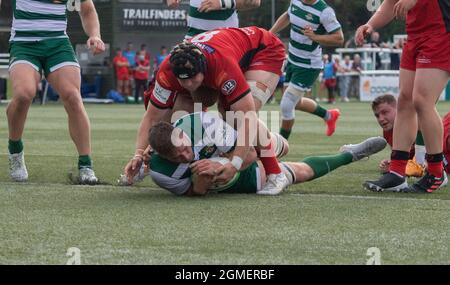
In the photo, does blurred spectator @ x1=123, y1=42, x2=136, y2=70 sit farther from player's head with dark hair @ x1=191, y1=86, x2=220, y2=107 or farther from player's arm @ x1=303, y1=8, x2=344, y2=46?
player's head with dark hair @ x1=191, y1=86, x2=220, y2=107

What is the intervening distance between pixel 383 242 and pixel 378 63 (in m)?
34.1

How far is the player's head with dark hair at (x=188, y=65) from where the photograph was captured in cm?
696

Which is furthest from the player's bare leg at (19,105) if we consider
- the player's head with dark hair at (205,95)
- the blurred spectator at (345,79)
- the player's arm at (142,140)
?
the blurred spectator at (345,79)

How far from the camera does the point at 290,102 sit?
12844 mm

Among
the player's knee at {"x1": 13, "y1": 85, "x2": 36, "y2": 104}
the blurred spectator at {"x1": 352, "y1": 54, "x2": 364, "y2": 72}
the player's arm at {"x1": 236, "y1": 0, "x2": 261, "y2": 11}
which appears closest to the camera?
the player's knee at {"x1": 13, "y1": 85, "x2": 36, "y2": 104}

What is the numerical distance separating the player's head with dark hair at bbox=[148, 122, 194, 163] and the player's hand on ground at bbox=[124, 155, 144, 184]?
0.65m

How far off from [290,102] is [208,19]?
3812 mm

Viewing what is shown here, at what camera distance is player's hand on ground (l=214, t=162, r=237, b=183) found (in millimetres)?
7074

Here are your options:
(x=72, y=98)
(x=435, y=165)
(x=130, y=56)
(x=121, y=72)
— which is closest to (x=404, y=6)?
(x=435, y=165)

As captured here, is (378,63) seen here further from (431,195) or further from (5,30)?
(431,195)

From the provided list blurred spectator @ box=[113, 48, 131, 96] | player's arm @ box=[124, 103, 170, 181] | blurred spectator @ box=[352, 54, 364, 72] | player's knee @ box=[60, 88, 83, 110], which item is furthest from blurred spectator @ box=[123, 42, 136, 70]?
player's arm @ box=[124, 103, 170, 181]

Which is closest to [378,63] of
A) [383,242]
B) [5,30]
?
[5,30]

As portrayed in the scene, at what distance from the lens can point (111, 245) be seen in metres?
5.28

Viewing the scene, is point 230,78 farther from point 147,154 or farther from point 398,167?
point 398,167
